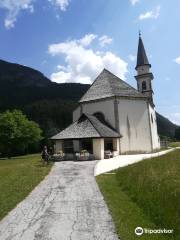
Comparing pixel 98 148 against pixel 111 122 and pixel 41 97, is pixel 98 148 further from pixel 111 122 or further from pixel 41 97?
pixel 41 97

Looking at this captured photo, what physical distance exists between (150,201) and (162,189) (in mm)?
1148

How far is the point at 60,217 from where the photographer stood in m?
8.78

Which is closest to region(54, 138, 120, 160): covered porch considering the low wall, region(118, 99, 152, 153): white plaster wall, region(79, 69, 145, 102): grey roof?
region(118, 99, 152, 153): white plaster wall

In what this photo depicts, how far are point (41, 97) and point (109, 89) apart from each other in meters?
106

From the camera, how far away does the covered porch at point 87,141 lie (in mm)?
29781

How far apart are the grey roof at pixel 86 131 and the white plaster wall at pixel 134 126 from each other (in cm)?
246

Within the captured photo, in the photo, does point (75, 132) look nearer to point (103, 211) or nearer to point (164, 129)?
point (103, 211)

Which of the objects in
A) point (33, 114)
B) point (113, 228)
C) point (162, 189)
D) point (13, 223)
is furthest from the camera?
point (33, 114)

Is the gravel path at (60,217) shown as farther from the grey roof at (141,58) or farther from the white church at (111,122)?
the grey roof at (141,58)

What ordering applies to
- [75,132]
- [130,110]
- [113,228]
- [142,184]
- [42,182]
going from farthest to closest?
[130,110]
[75,132]
[42,182]
[142,184]
[113,228]

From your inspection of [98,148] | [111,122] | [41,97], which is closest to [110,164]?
[98,148]

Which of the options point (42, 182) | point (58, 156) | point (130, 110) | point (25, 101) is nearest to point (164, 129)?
point (25, 101)

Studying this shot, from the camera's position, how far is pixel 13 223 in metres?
8.31

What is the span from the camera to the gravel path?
7.28m
